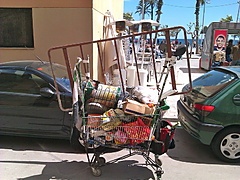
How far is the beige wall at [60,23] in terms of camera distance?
24.1ft

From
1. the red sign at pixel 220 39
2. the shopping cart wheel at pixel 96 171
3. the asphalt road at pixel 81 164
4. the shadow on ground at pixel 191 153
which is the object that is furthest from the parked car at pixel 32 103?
the red sign at pixel 220 39

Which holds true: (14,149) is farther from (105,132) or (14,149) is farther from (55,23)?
(55,23)

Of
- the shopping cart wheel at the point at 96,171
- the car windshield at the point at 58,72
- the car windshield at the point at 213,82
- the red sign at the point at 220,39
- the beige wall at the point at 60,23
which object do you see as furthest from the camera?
the red sign at the point at 220,39

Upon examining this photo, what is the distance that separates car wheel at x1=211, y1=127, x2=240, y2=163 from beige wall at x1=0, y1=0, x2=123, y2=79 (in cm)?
445

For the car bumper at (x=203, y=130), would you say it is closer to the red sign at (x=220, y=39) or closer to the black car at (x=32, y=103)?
the black car at (x=32, y=103)

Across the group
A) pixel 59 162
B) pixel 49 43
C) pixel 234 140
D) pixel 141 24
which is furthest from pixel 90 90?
pixel 141 24

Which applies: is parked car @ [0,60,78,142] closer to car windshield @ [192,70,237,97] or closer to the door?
the door

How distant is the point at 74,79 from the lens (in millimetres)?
3318

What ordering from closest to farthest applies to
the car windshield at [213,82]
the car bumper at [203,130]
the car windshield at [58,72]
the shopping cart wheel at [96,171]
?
the shopping cart wheel at [96,171]
the car bumper at [203,130]
the car windshield at [213,82]
the car windshield at [58,72]

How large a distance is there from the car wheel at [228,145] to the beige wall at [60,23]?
445 centimetres

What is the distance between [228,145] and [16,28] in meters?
6.60

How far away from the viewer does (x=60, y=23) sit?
7.48m

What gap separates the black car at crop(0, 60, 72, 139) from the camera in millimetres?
4203

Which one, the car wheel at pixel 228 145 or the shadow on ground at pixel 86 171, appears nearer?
the shadow on ground at pixel 86 171
